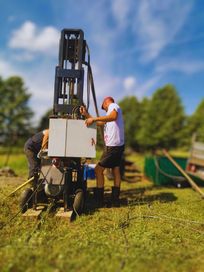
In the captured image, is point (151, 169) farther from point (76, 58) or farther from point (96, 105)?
point (76, 58)

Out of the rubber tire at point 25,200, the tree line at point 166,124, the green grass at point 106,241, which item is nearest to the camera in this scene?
the green grass at point 106,241

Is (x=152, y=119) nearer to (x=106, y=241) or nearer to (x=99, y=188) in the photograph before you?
(x=99, y=188)

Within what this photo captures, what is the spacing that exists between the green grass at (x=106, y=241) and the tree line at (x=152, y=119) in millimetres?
34000

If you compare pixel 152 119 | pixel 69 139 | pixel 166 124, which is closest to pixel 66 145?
pixel 69 139

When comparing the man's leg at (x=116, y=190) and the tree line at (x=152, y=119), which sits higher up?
the tree line at (x=152, y=119)

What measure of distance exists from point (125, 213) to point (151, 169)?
20.7ft

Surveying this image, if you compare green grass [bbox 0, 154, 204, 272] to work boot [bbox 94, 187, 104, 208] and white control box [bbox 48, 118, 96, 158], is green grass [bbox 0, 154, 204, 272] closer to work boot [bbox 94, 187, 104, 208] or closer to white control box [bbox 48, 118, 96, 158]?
work boot [bbox 94, 187, 104, 208]

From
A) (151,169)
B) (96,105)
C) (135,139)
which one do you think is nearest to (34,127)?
(135,139)

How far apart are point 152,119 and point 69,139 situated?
37.4m

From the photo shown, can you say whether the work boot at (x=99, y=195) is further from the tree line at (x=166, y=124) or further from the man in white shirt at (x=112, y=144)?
the tree line at (x=166, y=124)

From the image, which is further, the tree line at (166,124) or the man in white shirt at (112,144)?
the tree line at (166,124)

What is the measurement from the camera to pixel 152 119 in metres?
41.6

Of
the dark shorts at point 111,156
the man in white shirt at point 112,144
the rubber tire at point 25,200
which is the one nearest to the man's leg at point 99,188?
the man in white shirt at point 112,144

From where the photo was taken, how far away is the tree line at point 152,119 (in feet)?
129
